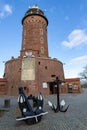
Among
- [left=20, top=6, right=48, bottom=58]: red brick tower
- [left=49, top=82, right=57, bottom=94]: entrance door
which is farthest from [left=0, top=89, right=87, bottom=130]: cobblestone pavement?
[left=20, top=6, right=48, bottom=58]: red brick tower

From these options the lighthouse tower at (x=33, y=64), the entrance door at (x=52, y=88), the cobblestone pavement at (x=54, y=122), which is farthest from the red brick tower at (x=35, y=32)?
the cobblestone pavement at (x=54, y=122)

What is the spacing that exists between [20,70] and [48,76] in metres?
6.26

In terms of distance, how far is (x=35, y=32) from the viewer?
33688mm

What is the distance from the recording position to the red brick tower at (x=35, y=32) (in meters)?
32.9

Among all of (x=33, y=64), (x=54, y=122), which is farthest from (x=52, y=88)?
(x=54, y=122)

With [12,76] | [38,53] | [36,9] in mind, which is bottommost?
[12,76]

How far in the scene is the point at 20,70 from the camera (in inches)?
1133

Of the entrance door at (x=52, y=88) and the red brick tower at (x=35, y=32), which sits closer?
the entrance door at (x=52, y=88)

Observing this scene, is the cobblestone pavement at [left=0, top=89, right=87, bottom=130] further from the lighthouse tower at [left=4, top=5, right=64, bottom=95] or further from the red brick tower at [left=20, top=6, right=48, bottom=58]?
the red brick tower at [left=20, top=6, right=48, bottom=58]

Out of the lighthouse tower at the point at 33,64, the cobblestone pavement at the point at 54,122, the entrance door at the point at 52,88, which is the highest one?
the lighthouse tower at the point at 33,64

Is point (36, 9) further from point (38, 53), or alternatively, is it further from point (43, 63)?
point (43, 63)

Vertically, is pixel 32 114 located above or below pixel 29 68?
below

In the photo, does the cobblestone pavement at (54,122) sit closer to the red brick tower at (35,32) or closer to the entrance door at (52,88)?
the entrance door at (52,88)

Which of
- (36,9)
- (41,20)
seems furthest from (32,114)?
(36,9)
